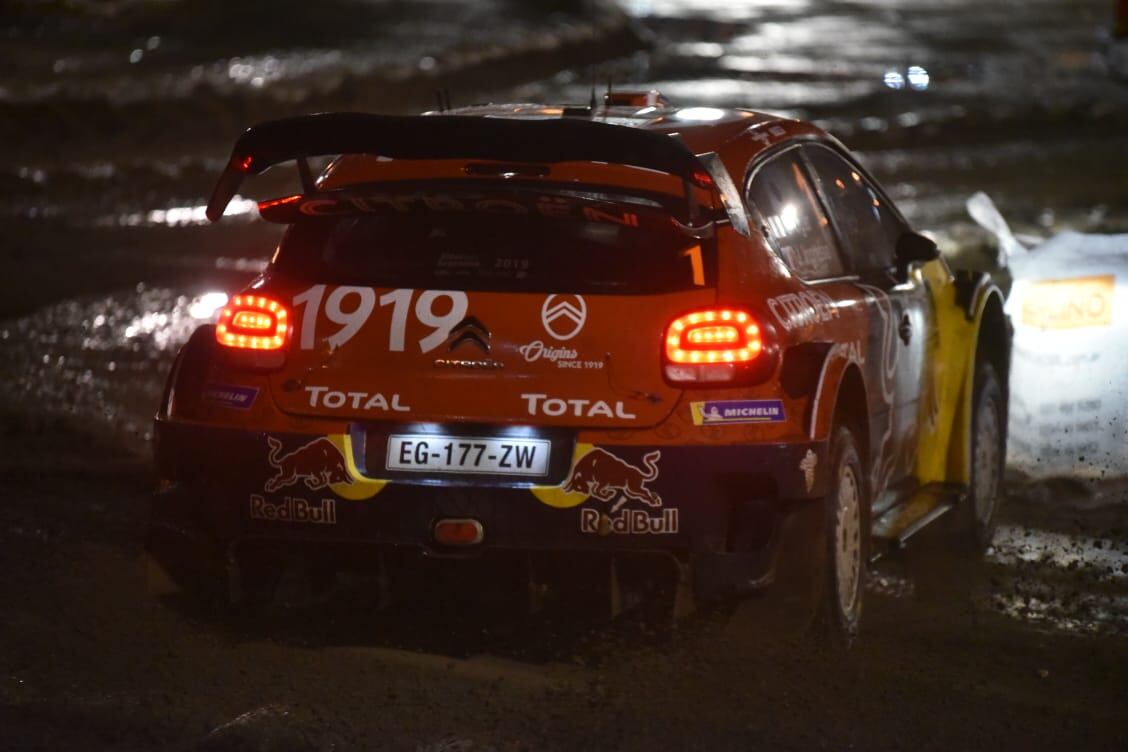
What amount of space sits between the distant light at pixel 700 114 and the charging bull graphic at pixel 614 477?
4.62ft

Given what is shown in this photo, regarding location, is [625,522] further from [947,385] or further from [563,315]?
[947,385]

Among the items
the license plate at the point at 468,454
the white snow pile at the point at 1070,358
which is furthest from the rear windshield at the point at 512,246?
the white snow pile at the point at 1070,358

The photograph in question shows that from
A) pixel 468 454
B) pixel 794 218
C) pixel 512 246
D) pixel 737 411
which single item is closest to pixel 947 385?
pixel 794 218

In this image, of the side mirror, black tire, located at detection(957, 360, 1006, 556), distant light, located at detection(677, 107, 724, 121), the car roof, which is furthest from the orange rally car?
black tire, located at detection(957, 360, 1006, 556)

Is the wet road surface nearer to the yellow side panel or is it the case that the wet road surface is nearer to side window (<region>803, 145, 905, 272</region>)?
the yellow side panel

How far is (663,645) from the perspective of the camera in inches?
242

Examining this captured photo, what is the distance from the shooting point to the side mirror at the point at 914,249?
739cm

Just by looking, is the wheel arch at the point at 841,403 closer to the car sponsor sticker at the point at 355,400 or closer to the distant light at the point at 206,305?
the car sponsor sticker at the point at 355,400

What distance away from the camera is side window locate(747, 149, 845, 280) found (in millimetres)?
6266

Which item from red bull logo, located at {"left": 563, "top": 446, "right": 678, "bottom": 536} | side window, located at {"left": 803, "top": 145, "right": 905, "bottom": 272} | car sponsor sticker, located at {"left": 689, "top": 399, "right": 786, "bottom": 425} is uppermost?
side window, located at {"left": 803, "top": 145, "right": 905, "bottom": 272}

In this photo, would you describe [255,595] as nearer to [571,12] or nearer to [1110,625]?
[1110,625]

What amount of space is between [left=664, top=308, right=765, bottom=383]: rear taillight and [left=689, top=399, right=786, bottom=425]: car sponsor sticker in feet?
0.22

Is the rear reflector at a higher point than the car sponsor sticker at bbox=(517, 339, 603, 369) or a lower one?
lower

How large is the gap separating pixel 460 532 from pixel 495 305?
2.10 ft
